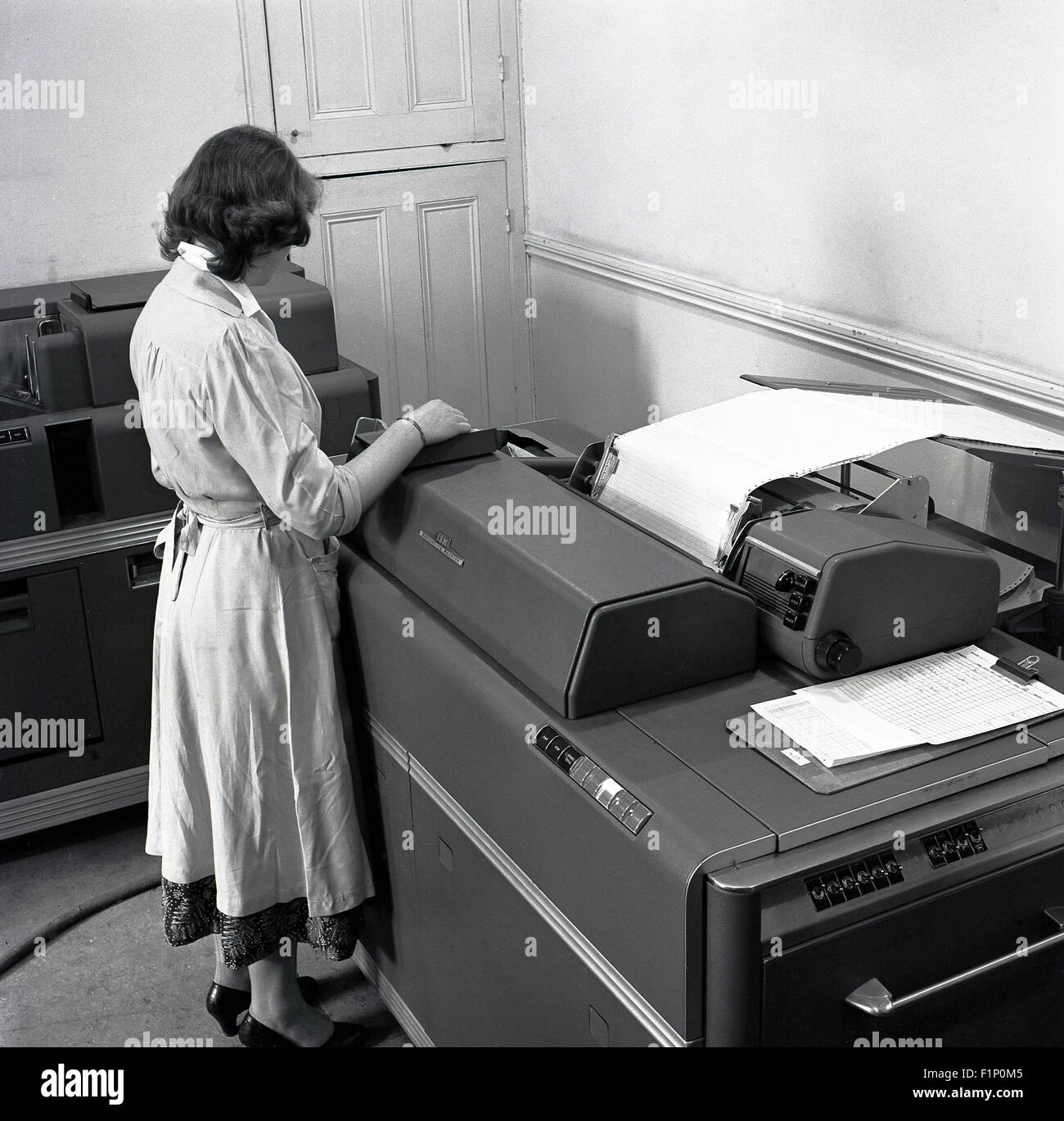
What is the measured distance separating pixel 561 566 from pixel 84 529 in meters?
Answer: 1.47

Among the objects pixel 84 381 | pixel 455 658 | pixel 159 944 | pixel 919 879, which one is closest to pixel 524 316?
pixel 84 381

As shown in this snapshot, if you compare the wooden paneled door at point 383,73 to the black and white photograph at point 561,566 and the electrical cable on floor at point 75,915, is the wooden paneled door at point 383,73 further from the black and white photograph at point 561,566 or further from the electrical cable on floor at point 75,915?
the electrical cable on floor at point 75,915

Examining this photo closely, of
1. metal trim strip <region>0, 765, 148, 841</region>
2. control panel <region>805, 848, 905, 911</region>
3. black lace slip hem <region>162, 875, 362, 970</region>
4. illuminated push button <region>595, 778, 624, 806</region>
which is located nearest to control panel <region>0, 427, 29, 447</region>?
metal trim strip <region>0, 765, 148, 841</region>

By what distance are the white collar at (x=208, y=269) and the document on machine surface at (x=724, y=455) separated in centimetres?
56

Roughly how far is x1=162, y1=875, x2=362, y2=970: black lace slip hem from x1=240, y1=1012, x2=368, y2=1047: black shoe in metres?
0.13

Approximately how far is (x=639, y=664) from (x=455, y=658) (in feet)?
0.90

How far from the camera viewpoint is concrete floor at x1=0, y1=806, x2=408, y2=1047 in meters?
2.20

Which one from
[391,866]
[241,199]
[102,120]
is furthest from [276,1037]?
[102,120]

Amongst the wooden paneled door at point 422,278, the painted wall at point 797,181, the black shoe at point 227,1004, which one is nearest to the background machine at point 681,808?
the black shoe at point 227,1004

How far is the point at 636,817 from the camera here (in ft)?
4.00

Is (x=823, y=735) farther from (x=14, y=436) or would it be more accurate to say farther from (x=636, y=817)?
(x=14, y=436)

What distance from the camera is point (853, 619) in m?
1.41

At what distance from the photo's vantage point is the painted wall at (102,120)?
3020 millimetres

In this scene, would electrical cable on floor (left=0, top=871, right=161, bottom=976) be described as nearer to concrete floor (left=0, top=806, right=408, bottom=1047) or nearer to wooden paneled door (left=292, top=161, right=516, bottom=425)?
concrete floor (left=0, top=806, right=408, bottom=1047)
